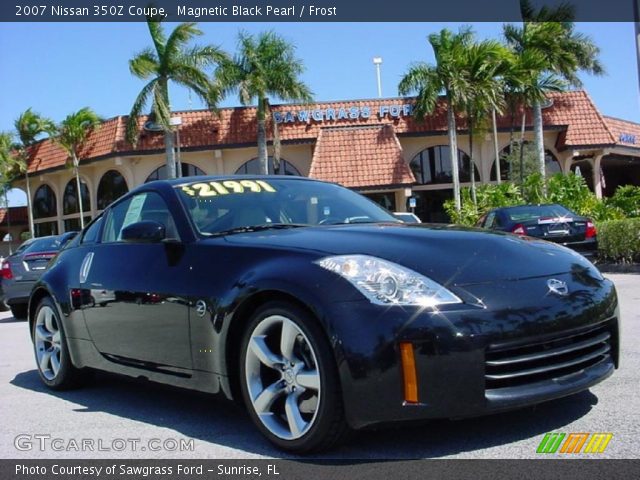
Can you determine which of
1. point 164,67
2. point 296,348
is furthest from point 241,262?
point 164,67

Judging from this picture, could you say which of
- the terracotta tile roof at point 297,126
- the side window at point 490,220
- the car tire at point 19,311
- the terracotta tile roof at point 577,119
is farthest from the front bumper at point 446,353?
the terracotta tile roof at point 577,119

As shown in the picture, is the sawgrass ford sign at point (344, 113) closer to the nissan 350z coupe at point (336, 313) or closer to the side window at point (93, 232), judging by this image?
the side window at point (93, 232)

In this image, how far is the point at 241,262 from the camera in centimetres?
385

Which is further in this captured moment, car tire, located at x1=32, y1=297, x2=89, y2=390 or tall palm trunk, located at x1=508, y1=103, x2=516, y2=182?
tall palm trunk, located at x1=508, y1=103, x2=516, y2=182

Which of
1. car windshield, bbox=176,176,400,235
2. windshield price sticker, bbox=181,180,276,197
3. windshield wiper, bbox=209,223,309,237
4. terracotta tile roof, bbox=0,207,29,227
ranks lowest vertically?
terracotta tile roof, bbox=0,207,29,227

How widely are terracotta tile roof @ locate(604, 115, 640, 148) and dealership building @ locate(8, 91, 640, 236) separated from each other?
8 centimetres

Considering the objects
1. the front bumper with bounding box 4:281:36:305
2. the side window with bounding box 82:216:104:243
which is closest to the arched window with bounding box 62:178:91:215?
the front bumper with bounding box 4:281:36:305

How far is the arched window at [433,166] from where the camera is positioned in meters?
31.1

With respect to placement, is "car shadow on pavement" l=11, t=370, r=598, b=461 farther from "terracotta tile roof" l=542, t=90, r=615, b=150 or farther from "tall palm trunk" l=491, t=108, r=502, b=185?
"terracotta tile roof" l=542, t=90, r=615, b=150

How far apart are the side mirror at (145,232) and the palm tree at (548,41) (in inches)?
993

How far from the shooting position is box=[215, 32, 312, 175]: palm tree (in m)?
27.8

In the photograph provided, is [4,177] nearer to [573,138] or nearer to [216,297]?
[573,138]

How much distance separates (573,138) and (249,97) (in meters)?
13.4

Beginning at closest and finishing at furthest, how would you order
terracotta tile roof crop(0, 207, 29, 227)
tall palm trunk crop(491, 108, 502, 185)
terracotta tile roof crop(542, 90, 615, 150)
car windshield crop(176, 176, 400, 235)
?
car windshield crop(176, 176, 400, 235), tall palm trunk crop(491, 108, 502, 185), terracotta tile roof crop(542, 90, 615, 150), terracotta tile roof crop(0, 207, 29, 227)
